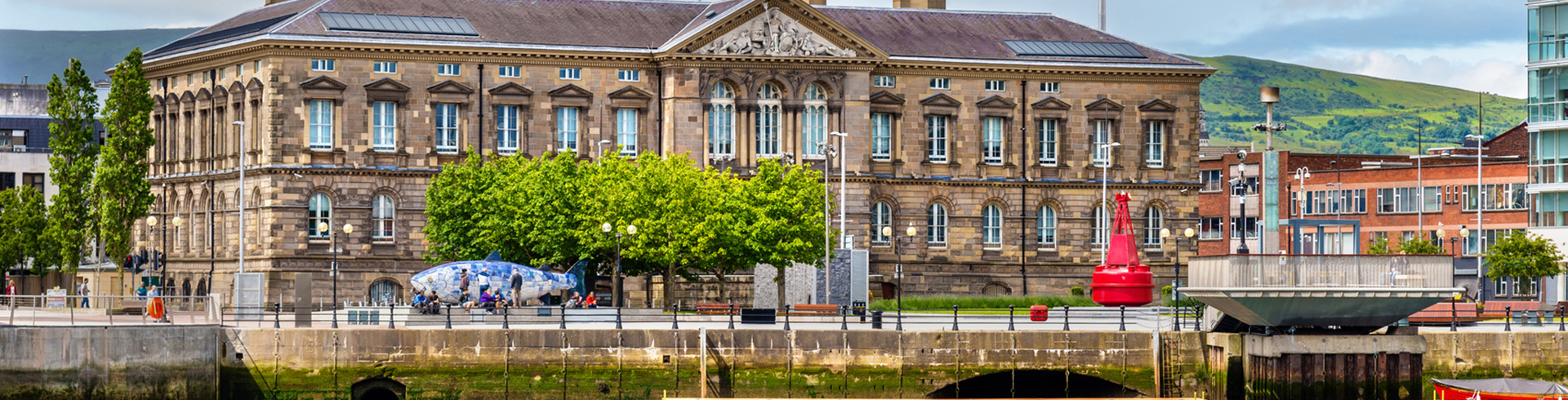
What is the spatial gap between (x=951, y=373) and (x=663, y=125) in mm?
43387

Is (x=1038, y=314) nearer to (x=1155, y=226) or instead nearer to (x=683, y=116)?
(x=683, y=116)

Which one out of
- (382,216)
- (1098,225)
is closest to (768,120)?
(1098,225)

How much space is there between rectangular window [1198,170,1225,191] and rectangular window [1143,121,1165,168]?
2913cm

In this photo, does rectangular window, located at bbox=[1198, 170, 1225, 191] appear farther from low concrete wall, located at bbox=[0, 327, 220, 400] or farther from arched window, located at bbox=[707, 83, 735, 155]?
low concrete wall, located at bbox=[0, 327, 220, 400]

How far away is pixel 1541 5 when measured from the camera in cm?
10162

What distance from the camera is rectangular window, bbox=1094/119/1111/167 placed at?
381ft

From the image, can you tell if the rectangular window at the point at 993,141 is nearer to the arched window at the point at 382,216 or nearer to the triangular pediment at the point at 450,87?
the triangular pediment at the point at 450,87

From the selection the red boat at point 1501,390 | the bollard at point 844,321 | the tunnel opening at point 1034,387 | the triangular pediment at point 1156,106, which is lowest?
the tunnel opening at point 1034,387

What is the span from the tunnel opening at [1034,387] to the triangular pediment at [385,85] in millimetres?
43984

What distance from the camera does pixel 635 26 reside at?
4397 inches

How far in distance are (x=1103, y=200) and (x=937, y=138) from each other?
27.1 ft

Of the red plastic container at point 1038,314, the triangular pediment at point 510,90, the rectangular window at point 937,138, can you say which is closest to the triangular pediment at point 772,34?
the rectangular window at point 937,138

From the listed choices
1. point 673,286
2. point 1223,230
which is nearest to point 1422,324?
point 673,286

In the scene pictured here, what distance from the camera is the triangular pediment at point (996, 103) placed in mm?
114500
